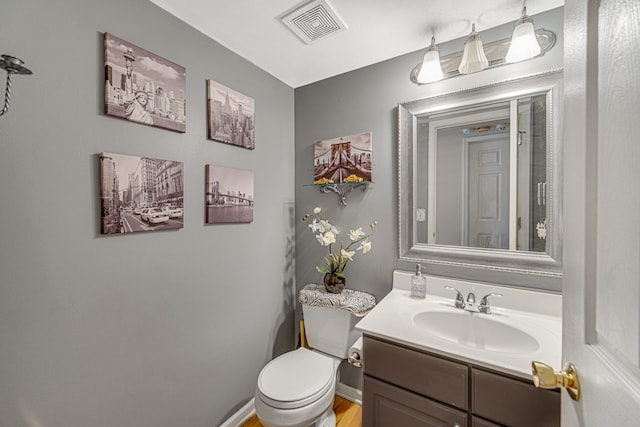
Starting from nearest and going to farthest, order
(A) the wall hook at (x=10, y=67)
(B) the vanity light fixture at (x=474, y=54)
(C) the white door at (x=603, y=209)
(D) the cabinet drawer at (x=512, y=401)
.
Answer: (C) the white door at (x=603, y=209)
(A) the wall hook at (x=10, y=67)
(D) the cabinet drawer at (x=512, y=401)
(B) the vanity light fixture at (x=474, y=54)

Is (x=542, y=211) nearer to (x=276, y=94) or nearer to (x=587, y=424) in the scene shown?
(x=587, y=424)

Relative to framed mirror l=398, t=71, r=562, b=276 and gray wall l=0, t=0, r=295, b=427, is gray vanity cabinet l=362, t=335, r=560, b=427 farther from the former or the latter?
gray wall l=0, t=0, r=295, b=427

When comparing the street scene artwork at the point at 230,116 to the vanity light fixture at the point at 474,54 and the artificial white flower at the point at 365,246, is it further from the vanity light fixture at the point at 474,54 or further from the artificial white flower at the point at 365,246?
the vanity light fixture at the point at 474,54

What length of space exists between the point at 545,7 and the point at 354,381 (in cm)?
227

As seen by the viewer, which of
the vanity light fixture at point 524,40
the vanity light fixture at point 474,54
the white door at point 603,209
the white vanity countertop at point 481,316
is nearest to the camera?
the white door at point 603,209

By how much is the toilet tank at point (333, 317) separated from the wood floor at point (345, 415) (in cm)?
39

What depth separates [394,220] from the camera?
63.1 inches

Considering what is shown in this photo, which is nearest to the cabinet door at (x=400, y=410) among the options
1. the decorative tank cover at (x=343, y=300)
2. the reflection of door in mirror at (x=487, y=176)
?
the decorative tank cover at (x=343, y=300)

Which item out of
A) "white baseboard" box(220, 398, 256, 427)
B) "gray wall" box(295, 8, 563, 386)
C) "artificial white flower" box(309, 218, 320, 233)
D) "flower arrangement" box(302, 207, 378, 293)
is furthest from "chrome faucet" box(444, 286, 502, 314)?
"white baseboard" box(220, 398, 256, 427)

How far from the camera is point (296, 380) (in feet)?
4.42

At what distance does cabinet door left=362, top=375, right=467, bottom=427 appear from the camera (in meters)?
0.94

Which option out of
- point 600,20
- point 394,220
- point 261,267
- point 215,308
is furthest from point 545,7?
point 215,308

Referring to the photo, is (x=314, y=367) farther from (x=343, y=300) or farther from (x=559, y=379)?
(x=559, y=379)

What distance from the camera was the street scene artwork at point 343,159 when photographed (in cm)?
167
